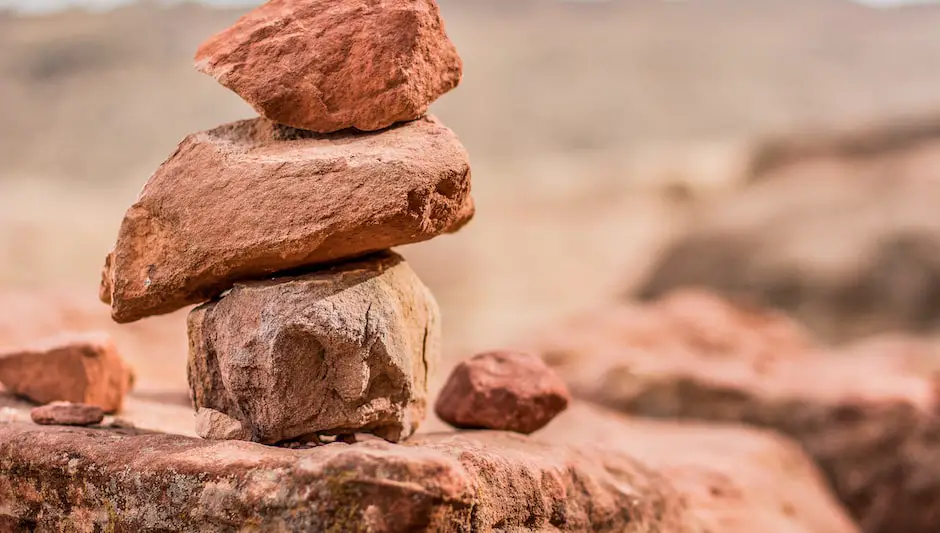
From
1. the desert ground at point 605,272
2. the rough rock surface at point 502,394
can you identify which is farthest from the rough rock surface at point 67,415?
the rough rock surface at point 502,394

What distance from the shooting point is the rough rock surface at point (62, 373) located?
12.5 feet

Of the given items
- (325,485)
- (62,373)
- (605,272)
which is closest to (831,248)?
(605,272)

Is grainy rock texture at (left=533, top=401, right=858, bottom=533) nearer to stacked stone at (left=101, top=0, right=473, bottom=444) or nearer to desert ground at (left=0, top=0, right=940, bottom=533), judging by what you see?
desert ground at (left=0, top=0, right=940, bottom=533)

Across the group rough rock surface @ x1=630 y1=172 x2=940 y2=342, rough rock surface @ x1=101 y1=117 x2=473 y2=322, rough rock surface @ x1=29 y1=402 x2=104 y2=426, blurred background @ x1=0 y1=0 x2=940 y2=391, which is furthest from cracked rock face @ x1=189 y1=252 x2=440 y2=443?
rough rock surface @ x1=630 y1=172 x2=940 y2=342

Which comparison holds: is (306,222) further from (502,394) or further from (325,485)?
(502,394)

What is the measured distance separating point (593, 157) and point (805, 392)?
58.8 ft

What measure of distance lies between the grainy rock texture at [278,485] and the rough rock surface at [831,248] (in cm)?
1114

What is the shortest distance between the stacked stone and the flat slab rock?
24 cm

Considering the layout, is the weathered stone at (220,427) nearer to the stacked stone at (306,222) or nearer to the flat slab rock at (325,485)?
the stacked stone at (306,222)

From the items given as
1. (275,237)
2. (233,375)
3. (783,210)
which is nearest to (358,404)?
(233,375)

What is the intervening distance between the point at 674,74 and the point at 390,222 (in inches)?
1097

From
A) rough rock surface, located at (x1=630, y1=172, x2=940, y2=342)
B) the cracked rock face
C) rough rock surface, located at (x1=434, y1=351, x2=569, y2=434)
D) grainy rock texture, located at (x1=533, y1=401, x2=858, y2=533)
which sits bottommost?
rough rock surface, located at (x1=630, y1=172, x2=940, y2=342)

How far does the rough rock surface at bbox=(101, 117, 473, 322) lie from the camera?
288cm

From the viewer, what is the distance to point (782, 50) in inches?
1212
